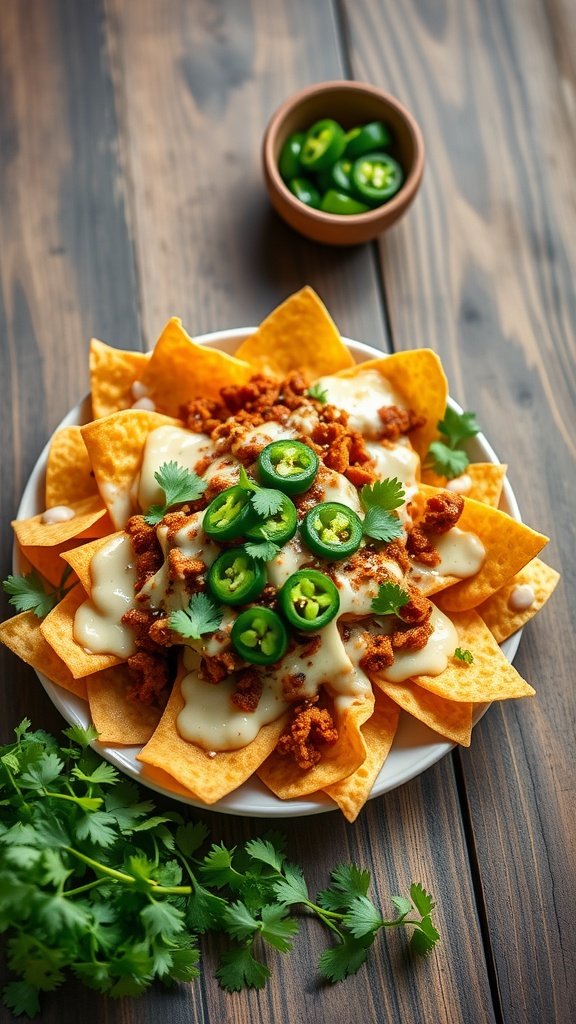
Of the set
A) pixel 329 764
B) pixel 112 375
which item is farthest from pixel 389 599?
pixel 112 375

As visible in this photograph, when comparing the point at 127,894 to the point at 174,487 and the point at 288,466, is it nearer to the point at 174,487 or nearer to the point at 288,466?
the point at 174,487

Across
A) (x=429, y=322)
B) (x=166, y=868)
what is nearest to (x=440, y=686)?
(x=166, y=868)

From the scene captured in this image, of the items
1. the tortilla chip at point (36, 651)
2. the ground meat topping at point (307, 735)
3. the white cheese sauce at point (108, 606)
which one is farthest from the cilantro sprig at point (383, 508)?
the tortilla chip at point (36, 651)

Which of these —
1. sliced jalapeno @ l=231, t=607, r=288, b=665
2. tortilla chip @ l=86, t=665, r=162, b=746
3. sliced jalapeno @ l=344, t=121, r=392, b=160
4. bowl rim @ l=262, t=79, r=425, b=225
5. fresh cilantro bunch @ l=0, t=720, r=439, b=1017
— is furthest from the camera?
sliced jalapeno @ l=344, t=121, r=392, b=160

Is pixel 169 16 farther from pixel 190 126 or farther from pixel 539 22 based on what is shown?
pixel 539 22

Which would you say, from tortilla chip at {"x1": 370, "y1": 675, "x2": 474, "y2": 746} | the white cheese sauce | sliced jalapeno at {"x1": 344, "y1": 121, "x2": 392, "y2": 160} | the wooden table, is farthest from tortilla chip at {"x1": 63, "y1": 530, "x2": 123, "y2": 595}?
sliced jalapeno at {"x1": 344, "y1": 121, "x2": 392, "y2": 160}

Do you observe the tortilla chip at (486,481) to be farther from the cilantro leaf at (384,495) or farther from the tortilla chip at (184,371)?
the tortilla chip at (184,371)

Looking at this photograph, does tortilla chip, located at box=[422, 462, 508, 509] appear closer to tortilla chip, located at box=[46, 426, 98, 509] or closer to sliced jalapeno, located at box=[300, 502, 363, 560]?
sliced jalapeno, located at box=[300, 502, 363, 560]
